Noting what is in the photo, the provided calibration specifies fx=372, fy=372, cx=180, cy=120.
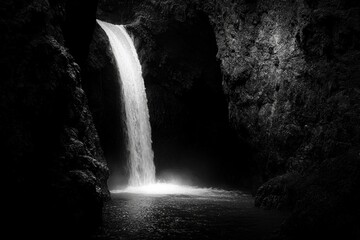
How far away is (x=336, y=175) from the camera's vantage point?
877 centimetres

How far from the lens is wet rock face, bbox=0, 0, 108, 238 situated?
9273 millimetres

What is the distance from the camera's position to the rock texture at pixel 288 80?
18328 mm

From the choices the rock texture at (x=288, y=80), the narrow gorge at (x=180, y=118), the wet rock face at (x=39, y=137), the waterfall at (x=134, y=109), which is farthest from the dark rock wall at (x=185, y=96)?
the wet rock face at (x=39, y=137)

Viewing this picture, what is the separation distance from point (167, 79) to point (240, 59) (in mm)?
7677

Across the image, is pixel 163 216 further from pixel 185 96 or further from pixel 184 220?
pixel 185 96

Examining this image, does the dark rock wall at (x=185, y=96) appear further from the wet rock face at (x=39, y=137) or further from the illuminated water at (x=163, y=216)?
the wet rock face at (x=39, y=137)

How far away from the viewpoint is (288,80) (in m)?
22.1

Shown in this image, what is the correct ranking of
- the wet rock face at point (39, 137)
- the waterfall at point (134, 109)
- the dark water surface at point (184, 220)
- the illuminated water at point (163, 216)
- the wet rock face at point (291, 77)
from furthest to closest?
the waterfall at point (134, 109), the wet rock face at point (291, 77), the illuminated water at point (163, 216), the dark water surface at point (184, 220), the wet rock face at point (39, 137)

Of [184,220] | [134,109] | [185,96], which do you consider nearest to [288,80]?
[185,96]

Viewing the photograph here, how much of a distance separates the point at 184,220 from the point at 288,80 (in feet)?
40.4

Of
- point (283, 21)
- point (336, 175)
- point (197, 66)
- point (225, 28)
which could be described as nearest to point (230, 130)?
point (197, 66)

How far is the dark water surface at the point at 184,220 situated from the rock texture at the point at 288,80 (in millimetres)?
2141

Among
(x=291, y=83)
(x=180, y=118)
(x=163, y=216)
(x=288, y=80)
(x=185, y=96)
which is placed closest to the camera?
(x=163, y=216)

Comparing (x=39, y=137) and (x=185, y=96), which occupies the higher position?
(x=185, y=96)
